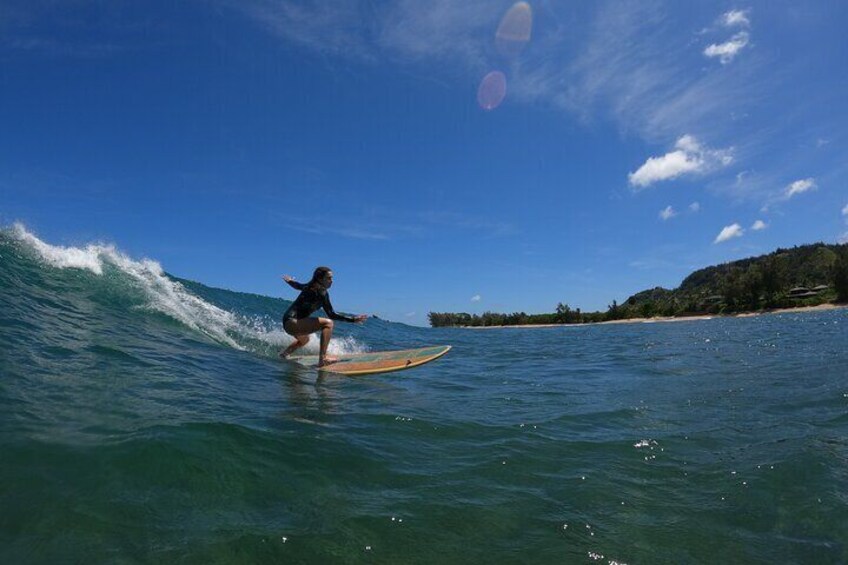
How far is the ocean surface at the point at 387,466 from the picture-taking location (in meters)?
3.22

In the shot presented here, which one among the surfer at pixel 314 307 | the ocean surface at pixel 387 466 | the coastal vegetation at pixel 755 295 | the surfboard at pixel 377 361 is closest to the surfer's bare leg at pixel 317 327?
the surfer at pixel 314 307

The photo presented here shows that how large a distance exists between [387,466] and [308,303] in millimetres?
7513

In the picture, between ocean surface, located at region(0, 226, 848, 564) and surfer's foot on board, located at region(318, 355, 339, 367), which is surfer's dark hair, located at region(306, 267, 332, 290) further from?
ocean surface, located at region(0, 226, 848, 564)

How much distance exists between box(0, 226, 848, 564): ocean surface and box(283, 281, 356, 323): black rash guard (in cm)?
234

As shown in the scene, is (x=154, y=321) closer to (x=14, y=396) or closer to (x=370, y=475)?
(x=14, y=396)

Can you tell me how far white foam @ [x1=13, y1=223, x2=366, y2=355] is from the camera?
15.1 meters

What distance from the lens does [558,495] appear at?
4238 mm

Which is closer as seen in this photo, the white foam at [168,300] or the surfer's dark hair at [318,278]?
the surfer's dark hair at [318,278]

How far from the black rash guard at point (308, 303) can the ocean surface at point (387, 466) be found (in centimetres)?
234

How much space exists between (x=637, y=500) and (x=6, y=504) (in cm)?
474

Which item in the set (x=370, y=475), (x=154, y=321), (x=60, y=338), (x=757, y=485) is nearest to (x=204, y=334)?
(x=154, y=321)

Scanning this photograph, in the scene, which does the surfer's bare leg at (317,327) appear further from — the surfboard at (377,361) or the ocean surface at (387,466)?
the ocean surface at (387,466)

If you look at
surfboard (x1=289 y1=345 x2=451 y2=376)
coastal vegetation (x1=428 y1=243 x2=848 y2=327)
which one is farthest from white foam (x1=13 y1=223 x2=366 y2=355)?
coastal vegetation (x1=428 y1=243 x2=848 y2=327)

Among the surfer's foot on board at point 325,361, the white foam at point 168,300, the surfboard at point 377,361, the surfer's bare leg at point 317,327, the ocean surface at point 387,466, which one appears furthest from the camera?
the white foam at point 168,300
